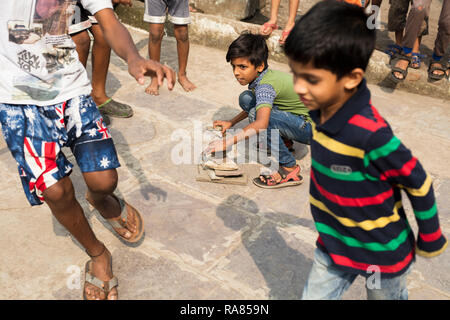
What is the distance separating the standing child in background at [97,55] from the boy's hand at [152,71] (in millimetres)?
1847

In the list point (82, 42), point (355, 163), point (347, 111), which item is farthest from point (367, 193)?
point (82, 42)

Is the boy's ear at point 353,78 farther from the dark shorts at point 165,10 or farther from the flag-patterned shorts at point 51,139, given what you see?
the dark shorts at point 165,10

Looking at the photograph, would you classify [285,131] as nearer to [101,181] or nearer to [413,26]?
[101,181]

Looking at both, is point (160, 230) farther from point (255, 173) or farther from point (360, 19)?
point (360, 19)

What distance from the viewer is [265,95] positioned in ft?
10.4

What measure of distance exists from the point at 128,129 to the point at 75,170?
67cm

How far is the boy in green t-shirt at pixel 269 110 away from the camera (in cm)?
314

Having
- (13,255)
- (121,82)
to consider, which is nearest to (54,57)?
(13,255)

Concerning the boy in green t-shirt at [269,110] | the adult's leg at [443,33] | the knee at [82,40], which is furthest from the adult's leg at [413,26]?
the knee at [82,40]

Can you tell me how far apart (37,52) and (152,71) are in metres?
0.57

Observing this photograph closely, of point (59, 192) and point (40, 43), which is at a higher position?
point (40, 43)

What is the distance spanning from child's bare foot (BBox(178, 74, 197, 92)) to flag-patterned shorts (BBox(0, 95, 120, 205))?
8.11 feet

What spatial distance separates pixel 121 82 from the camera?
4.82 metres

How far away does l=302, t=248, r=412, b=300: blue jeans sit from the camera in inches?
67.6
